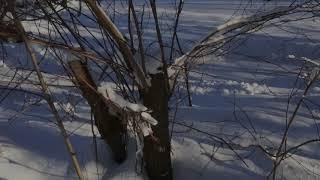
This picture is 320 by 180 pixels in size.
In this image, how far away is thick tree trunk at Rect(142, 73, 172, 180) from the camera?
3213 millimetres

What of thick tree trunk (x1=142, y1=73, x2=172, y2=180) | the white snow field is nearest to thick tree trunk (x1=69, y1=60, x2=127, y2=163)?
the white snow field

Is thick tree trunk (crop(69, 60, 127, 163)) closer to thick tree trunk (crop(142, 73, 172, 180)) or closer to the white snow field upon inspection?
the white snow field

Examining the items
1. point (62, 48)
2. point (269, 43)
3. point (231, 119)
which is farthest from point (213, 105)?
point (269, 43)

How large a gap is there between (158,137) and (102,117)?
430 mm

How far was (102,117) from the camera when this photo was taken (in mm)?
3553

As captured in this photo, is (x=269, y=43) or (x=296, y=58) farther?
(x=269, y=43)

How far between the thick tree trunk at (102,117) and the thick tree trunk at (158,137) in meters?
0.20

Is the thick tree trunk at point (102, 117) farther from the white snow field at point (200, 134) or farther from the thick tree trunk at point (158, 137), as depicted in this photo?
the thick tree trunk at point (158, 137)

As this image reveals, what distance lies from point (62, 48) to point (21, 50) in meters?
4.65

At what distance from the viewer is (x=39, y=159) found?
152 inches

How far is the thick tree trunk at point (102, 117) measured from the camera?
3318 millimetres

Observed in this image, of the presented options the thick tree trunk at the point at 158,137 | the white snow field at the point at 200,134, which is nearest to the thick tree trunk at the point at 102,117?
the white snow field at the point at 200,134

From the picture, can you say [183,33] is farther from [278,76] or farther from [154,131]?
[154,131]

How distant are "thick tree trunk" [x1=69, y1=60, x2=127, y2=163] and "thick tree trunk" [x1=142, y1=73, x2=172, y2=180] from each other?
7.9 inches
